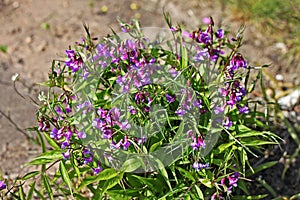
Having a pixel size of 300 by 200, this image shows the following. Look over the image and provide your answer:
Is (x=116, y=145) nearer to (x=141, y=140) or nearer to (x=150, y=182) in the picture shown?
(x=141, y=140)

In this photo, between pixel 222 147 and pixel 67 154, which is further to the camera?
pixel 222 147

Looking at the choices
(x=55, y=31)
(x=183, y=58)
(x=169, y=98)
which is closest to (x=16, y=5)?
(x=55, y=31)

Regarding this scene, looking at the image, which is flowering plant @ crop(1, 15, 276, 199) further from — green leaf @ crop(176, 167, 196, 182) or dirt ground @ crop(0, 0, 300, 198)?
dirt ground @ crop(0, 0, 300, 198)

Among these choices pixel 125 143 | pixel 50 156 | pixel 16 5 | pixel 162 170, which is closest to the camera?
pixel 125 143

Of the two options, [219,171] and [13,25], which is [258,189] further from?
[13,25]

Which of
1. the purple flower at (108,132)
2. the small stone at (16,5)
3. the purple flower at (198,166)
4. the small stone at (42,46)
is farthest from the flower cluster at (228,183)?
the small stone at (16,5)

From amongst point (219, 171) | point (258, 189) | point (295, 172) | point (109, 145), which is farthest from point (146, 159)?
point (295, 172)
